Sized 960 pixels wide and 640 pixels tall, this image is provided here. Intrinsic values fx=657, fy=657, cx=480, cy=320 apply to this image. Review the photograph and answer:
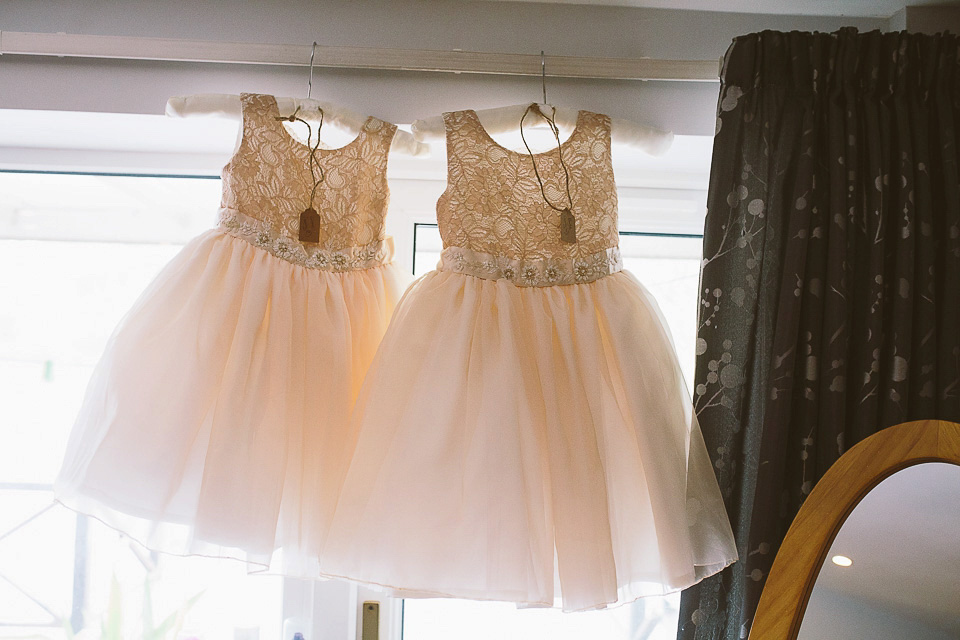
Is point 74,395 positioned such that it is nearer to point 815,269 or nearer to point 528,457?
point 528,457

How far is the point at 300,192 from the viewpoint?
0.97 m

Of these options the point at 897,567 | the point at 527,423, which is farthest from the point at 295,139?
the point at 897,567

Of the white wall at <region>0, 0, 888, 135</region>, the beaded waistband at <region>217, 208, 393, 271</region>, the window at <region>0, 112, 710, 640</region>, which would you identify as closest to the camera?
the beaded waistband at <region>217, 208, 393, 271</region>

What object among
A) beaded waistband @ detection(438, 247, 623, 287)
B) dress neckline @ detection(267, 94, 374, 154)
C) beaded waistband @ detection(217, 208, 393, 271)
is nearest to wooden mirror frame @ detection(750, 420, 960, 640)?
beaded waistband @ detection(438, 247, 623, 287)

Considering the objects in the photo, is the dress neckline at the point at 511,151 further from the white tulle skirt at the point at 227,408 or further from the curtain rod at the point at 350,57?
the white tulle skirt at the point at 227,408

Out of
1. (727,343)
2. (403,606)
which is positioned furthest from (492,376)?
(403,606)

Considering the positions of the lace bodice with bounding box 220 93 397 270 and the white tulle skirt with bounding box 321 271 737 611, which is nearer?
the white tulle skirt with bounding box 321 271 737 611

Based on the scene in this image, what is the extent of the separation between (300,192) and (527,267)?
1.16 feet

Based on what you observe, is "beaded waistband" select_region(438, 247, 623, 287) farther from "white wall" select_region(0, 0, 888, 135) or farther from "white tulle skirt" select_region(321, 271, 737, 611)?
"white wall" select_region(0, 0, 888, 135)

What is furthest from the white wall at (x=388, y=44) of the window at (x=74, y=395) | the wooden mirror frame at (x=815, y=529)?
the wooden mirror frame at (x=815, y=529)

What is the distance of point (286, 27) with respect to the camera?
1124 millimetres

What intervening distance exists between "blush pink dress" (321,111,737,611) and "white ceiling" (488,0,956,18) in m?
0.30

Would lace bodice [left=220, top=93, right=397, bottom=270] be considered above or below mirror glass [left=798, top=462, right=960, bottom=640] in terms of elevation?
above

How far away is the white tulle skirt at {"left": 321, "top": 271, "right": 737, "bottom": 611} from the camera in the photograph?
2.64ft
